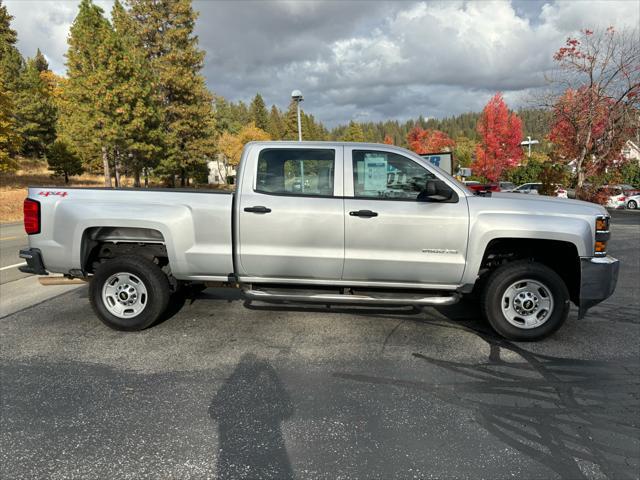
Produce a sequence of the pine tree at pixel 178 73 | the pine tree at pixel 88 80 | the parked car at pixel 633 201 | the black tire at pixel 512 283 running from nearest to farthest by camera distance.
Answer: the black tire at pixel 512 283
the pine tree at pixel 88 80
the parked car at pixel 633 201
the pine tree at pixel 178 73

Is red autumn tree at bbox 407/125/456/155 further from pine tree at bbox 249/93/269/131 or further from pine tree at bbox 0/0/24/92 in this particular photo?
pine tree at bbox 0/0/24/92

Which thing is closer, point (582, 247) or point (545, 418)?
point (545, 418)

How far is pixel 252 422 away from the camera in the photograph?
2963 millimetres

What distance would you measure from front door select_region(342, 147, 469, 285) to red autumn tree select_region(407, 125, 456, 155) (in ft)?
162

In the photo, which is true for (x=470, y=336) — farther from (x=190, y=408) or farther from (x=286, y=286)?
(x=190, y=408)

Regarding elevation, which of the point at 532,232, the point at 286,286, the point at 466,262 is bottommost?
the point at 286,286

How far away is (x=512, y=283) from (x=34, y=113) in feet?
156

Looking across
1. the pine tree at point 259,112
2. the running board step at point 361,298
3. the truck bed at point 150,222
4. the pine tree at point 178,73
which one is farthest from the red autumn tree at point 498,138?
the pine tree at point 259,112

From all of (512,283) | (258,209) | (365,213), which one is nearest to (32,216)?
(258,209)

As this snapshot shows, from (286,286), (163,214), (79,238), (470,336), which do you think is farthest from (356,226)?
(79,238)

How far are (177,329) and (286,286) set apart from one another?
1348 millimetres

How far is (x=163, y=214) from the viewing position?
14.5ft

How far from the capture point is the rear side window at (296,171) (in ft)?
14.7

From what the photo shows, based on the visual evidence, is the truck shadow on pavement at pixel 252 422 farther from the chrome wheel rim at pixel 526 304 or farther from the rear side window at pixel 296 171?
the chrome wheel rim at pixel 526 304
